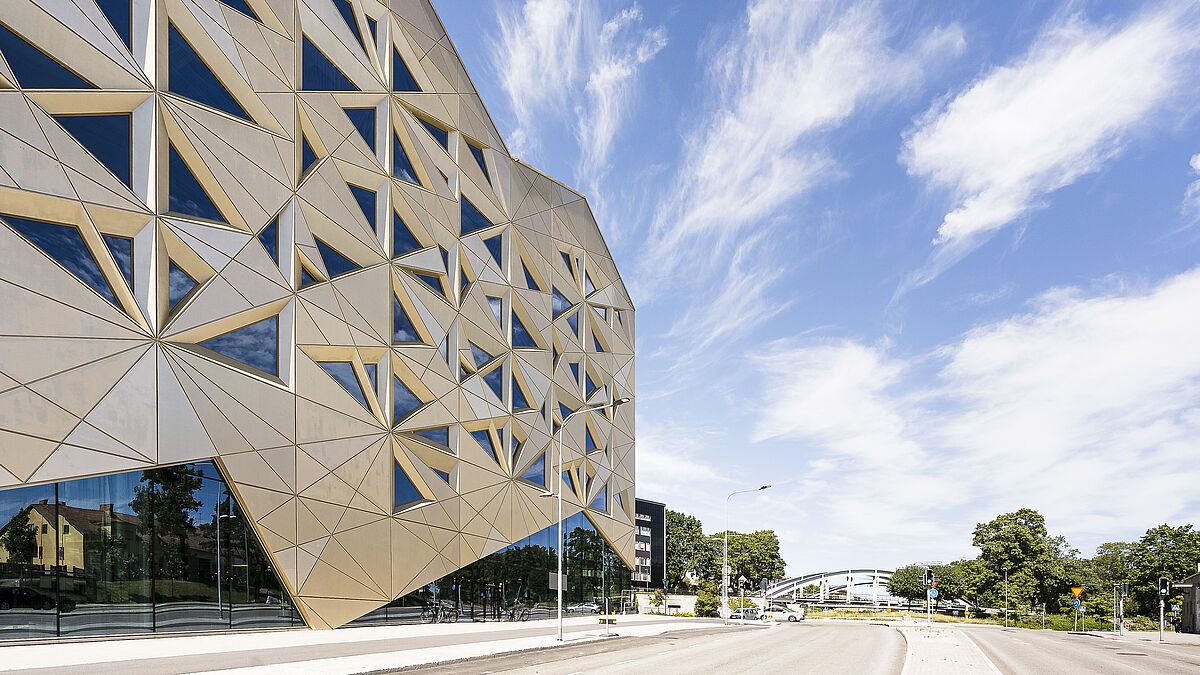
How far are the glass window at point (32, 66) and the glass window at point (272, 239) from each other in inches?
254

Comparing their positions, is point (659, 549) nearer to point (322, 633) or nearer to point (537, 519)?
point (537, 519)

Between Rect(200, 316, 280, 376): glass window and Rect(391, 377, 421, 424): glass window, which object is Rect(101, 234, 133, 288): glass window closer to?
Rect(200, 316, 280, 376): glass window

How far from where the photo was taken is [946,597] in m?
131

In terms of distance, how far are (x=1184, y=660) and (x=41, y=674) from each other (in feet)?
114

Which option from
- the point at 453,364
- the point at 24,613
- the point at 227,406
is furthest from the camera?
the point at 453,364

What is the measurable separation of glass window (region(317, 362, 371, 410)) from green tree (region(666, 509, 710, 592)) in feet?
267

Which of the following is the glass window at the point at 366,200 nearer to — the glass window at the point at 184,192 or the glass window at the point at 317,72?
the glass window at the point at 317,72

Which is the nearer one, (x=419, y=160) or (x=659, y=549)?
(x=419, y=160)

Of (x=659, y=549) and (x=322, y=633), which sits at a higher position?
(x=322, y=633)

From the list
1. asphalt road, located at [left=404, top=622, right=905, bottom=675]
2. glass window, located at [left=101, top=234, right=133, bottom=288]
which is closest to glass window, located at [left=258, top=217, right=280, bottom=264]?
glass window, located at [left=101, top=234, right=133, bottom=288]

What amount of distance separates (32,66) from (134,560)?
498 inches

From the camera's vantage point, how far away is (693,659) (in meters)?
20.4

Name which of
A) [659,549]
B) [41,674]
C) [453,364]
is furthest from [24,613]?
[659,549]

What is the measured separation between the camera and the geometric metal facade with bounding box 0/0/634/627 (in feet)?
58.7
